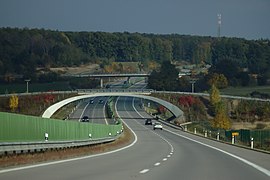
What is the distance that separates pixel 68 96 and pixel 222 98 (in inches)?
1636

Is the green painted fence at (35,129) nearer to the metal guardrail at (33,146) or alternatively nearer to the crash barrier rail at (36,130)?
the crash barrier rail at (36,130)

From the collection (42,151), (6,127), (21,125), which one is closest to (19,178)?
(6,127)

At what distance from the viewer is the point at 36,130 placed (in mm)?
31359

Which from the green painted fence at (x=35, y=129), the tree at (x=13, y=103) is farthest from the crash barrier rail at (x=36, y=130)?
the tree at (x=13, y=103)

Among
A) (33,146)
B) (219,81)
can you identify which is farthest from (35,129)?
(219,81)

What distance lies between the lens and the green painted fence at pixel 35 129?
26.1 m

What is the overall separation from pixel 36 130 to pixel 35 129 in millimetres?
243

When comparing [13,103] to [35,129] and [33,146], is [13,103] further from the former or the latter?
[33,146]

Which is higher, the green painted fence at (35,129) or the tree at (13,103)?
the green painted fence at (35,129)

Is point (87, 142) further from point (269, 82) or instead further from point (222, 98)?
point (269, 82)

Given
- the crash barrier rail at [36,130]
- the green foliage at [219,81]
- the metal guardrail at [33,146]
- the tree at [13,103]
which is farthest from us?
the green foliage at [219,81]

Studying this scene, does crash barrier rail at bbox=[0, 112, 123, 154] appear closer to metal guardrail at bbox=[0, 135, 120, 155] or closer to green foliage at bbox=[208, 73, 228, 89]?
metal guardrail at bbox=[0, 135, 120, 155]

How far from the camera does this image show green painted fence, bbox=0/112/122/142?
2606 cm

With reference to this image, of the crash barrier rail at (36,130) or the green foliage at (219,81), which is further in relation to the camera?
the green foliage at (219,81)
